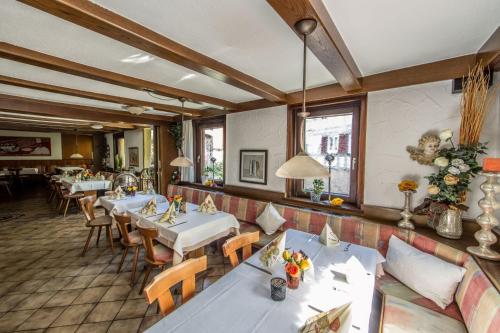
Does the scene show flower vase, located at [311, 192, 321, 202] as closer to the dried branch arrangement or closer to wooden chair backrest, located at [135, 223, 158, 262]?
the dried branch arrangement

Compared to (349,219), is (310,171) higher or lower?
higher

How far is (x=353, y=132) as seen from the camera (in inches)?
101

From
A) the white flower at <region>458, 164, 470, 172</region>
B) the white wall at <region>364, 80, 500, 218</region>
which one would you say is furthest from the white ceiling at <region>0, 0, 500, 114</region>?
the white flower at <region>458, 164, 470, 172</region>

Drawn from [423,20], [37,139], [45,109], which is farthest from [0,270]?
[37,139]

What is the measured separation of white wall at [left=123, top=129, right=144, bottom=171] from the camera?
647 cm

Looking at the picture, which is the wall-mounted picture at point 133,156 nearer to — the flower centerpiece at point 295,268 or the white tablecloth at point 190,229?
the white tablecloth at point 190,229

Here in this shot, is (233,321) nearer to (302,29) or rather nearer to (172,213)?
(302,29)

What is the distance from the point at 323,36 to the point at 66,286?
333cm

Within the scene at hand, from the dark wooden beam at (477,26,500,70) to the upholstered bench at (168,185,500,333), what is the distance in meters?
1.44

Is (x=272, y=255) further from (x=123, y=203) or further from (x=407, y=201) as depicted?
(x=123, y=203)

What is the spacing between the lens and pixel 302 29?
1119 mm

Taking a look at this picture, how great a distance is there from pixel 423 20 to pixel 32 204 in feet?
27.8

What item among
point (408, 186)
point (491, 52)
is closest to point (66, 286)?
point (408, 186)

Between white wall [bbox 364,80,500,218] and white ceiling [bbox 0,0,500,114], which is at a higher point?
white ceiling [bbox 0,0,500,114]
